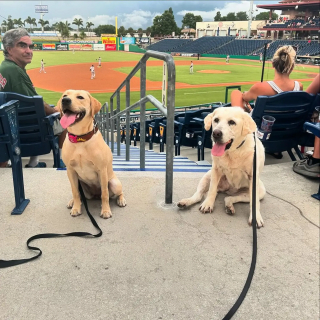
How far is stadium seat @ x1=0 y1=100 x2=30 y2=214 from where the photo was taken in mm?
2277

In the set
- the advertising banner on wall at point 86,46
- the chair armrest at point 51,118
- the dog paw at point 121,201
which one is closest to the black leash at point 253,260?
the dog paw at point 121,201

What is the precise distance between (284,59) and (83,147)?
2757 millimetres

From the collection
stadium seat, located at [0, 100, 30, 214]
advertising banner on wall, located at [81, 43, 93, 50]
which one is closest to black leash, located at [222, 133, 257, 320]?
stadium seat, located at [0, 100, 30, 214]

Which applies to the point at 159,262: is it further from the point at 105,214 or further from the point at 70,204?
the point at 70,204

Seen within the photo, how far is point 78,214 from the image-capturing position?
95.8 inches

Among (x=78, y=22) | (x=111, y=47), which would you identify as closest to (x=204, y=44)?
(x=111, y=47)

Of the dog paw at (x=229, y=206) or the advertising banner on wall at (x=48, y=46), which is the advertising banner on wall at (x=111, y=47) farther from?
the dog paw at (x=229, y=206)

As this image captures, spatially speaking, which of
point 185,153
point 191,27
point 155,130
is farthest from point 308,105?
point 191,27

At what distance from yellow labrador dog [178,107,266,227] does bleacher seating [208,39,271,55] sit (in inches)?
2032

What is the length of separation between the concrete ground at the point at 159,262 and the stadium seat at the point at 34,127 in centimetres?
120

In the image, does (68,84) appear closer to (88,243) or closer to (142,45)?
(88,243)

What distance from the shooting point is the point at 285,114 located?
388 cm

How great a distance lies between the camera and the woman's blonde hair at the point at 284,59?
3.64 metres

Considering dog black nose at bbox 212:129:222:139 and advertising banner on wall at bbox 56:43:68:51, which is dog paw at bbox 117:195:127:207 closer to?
dog black nose at bbox 212:129:222:139
